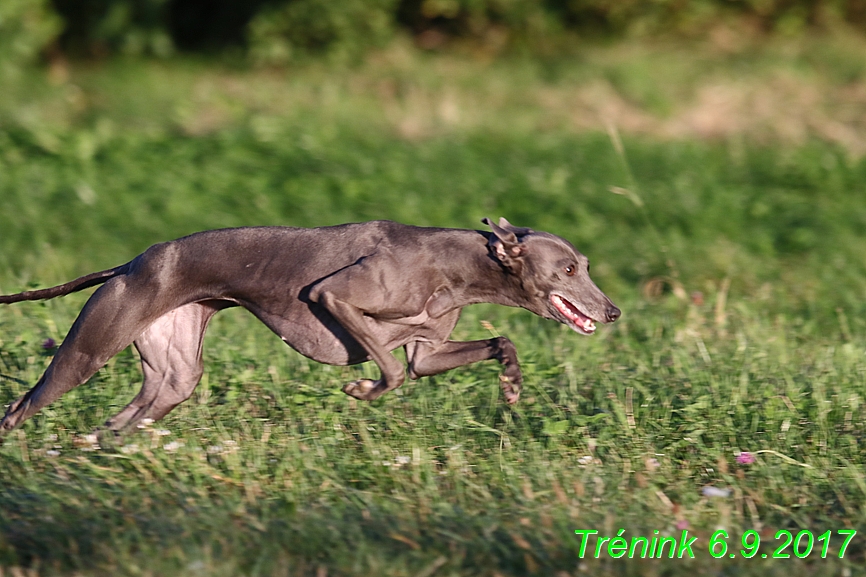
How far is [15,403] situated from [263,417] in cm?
110

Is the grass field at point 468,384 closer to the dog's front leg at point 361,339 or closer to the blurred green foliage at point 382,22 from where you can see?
the dog's front leg at point 361,339

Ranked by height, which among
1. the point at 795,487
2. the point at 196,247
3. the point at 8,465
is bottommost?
the point at 795,487

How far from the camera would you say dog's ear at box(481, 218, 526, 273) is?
15.2 feet

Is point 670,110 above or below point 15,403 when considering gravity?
below

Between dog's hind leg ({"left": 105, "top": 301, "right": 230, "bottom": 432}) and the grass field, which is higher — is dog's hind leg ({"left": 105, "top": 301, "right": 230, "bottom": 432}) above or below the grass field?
above

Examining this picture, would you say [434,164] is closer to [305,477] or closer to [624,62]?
[624,62]

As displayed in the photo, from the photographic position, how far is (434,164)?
11.5 m

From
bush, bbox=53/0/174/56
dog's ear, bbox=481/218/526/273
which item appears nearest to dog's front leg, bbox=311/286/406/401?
dog's ear, bbox=481/218/526/273

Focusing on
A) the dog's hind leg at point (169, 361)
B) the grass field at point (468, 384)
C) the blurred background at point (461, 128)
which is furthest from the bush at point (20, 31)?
the dog's hind leg at point (169, 361)

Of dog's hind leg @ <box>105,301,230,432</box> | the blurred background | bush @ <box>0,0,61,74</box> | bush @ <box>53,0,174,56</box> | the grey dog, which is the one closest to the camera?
the grey dog

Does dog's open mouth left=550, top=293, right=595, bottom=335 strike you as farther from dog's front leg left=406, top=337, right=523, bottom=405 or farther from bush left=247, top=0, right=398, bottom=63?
bush left=247, top=0, right=398, bottom=63

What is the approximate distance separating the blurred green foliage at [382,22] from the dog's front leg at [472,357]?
10.5 m

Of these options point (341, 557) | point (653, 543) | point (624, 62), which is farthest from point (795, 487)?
point (624, 62)

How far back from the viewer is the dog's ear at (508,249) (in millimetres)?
4645
